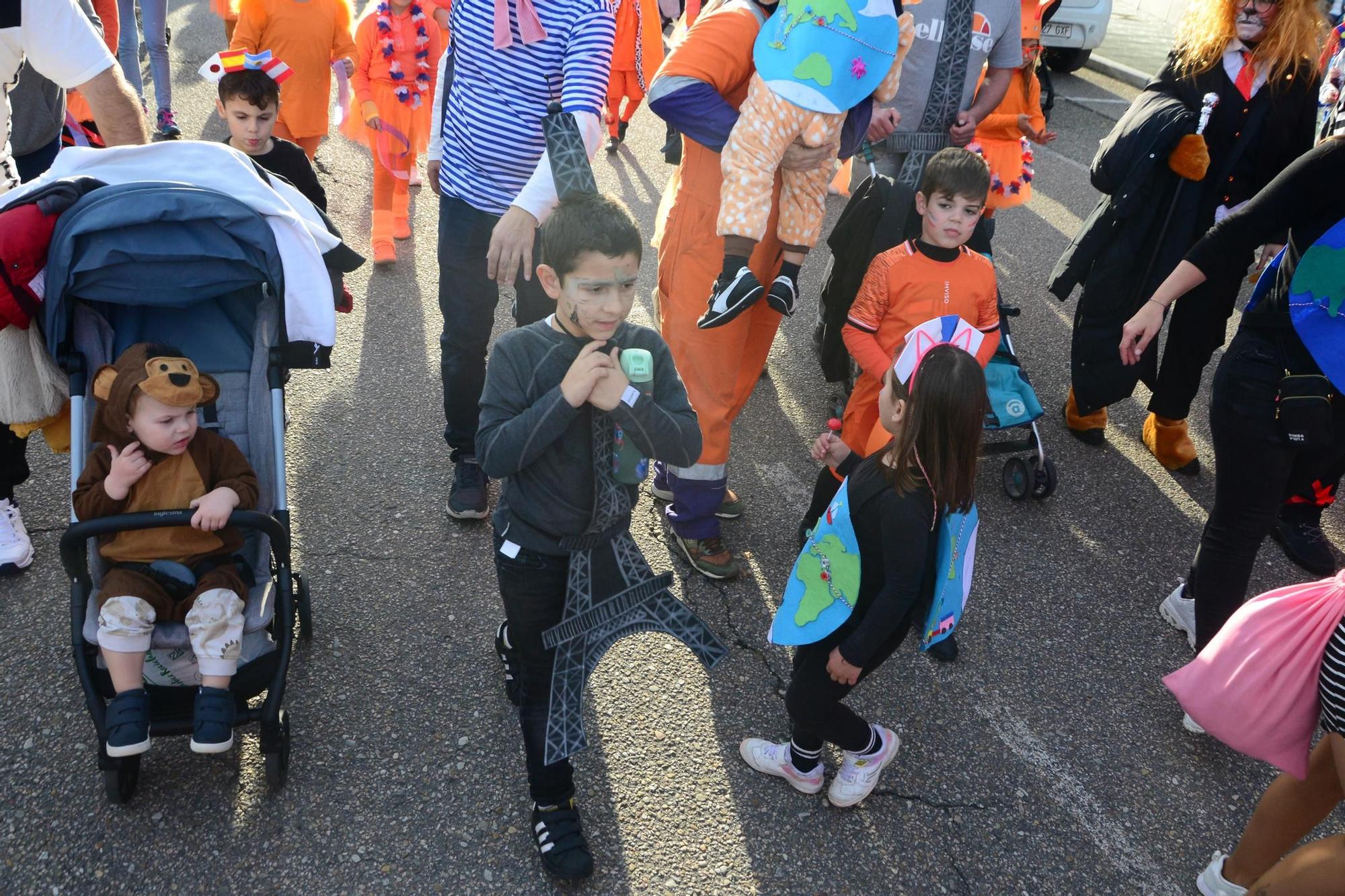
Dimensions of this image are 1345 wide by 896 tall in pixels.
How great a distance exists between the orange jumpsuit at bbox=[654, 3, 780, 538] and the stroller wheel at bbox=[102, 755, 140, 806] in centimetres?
195

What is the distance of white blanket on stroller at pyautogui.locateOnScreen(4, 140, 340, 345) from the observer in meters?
2.93

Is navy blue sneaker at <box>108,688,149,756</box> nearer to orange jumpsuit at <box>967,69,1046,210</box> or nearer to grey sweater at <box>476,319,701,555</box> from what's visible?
grey sweater at <box>476,319,701,555</box>

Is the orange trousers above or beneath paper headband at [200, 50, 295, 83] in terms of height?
beneath

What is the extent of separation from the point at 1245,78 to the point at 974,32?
1.16 metres

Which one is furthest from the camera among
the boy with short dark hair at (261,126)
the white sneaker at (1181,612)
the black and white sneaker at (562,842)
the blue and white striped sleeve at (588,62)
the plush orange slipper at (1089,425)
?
the plush orange slipper at (1089,425)

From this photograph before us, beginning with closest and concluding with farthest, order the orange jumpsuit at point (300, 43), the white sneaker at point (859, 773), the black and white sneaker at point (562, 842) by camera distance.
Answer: the black and white sneaker at point (562, 842), the white sneaker at point (859, 773), the orange jumpsuit at point (300, 43)

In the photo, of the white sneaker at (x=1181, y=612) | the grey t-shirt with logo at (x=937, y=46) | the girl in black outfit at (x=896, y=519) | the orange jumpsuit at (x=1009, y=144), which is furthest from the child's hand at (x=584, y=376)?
the orange jumpsuit at (x=1009, y=144)

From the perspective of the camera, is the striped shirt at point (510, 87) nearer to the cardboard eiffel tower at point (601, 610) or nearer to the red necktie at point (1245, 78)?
the cardboard eiffel tower at point (601, 610)

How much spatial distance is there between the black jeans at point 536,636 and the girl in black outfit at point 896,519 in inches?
26.2

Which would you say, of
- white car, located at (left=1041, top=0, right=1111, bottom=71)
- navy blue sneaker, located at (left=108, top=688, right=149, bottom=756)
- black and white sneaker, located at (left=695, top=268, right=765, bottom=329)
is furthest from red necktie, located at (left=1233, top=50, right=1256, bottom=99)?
white car, located at (left=1041, top=0, right=1111, bottom=71)

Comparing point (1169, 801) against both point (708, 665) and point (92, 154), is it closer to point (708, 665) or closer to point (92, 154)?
point (708, 665)

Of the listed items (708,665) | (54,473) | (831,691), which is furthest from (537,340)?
(54,473)

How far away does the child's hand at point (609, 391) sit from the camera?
86.7 inches

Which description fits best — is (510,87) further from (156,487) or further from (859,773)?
(859,773)
